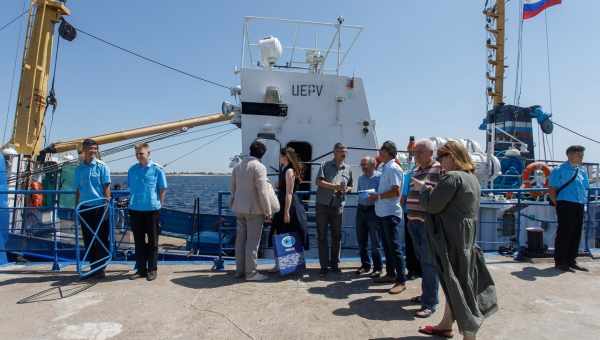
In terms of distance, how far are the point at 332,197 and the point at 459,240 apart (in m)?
2.07

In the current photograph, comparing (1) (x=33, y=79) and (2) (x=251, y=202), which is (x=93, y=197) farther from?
(1) (x=33, y=79)

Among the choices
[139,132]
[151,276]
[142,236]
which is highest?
[139,132]

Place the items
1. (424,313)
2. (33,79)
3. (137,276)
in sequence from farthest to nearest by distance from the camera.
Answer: (33,79) < (137,276) < (424,313)

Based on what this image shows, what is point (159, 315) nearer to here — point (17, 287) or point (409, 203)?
point (17, 287)

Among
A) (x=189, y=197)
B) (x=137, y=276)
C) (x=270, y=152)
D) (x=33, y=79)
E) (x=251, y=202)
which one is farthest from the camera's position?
(x=189, y=197)

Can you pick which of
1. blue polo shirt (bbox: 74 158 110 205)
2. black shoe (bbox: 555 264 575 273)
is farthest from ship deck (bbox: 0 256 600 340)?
blue polo shirt (bbox: 74 158 110 205)

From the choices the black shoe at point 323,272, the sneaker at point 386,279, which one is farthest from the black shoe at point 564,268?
the black shoe at point 323,272

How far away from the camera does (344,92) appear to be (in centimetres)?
894

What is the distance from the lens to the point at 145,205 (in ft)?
15.3

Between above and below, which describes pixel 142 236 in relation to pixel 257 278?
above

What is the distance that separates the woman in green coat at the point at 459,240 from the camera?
286 centimetres

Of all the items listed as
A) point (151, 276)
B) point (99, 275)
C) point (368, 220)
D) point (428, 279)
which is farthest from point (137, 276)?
point (428, 279)

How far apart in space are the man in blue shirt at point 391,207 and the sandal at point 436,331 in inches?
36.5

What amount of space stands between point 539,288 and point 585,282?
0.84 metres
